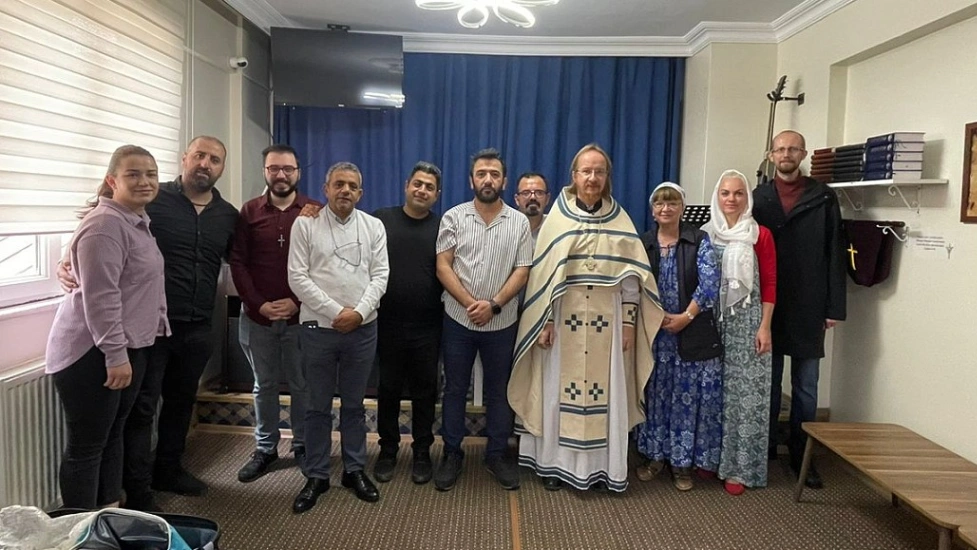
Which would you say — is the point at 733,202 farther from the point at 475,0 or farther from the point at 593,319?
the point at 475,0

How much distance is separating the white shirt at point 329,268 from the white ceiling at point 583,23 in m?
1.89

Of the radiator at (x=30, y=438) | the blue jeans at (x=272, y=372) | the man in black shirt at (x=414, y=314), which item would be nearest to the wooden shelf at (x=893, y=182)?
the man in black shirt at (x=414, y=314)

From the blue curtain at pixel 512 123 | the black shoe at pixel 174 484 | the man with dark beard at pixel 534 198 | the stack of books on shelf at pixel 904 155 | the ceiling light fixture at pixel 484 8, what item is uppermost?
the ceiling light fixture at pixel 484 8

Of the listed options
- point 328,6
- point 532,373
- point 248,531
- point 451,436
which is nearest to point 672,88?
point 328,6

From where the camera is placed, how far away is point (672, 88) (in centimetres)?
470

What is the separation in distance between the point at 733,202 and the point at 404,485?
6.49ft

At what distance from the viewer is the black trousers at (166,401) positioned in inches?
99.6

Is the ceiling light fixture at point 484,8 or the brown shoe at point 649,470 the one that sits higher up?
the ceiling light fixture at point 484,8

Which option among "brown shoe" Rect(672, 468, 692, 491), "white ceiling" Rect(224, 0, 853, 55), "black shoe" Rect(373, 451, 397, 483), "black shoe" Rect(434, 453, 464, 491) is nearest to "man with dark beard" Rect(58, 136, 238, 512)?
"black shoe" Rect(373, 451, 397, 483)

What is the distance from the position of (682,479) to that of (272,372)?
6.50 ft

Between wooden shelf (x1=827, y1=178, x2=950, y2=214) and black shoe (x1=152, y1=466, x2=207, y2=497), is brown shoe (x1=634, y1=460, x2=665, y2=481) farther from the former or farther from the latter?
black shoe (x1=152, y1=466, x2=207, y2=497)

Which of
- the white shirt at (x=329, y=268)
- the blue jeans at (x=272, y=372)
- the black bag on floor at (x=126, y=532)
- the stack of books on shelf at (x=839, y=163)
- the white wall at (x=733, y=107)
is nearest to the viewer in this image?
the black bag on floor at (x=126, y=532)

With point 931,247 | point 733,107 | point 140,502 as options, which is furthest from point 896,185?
point 140,502

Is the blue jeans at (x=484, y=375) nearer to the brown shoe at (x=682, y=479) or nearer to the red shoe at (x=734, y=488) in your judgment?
the brown shoe at (x=682, y=479)
